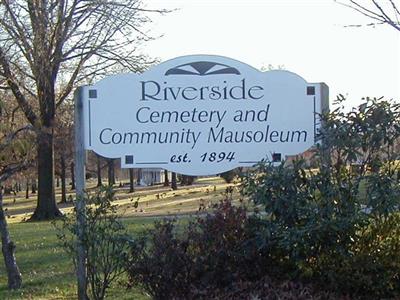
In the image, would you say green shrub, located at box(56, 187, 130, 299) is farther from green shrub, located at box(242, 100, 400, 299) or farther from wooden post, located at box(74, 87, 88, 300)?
green shrub, located at box(242, 100, 400, 299)

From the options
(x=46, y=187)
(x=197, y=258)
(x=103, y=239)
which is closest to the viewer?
(x=197, y=258)

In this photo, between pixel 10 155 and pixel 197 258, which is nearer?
pixel 197 258

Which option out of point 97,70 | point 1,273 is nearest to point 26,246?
point 1,273

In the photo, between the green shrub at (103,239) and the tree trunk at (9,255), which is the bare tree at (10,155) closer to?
the tree trunk at (9,255)

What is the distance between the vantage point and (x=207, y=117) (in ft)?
24.1

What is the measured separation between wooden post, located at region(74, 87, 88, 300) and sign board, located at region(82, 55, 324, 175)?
0.11 m

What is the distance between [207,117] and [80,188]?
1467 mm

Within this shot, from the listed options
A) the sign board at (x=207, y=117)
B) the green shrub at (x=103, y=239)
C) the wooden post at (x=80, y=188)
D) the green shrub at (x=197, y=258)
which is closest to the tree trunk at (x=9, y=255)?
the wooden post at (x=80, y=188)

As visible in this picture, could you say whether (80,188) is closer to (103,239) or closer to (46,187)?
(103,239)

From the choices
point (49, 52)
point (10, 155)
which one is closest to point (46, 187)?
point (10, 155)

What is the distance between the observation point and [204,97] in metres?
7.34

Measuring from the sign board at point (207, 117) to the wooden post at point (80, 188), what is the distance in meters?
0.11

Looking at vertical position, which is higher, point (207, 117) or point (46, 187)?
point (207, 117)

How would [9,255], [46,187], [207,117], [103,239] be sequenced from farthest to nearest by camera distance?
[46,187], [9,255], [207,117], [103,239]
